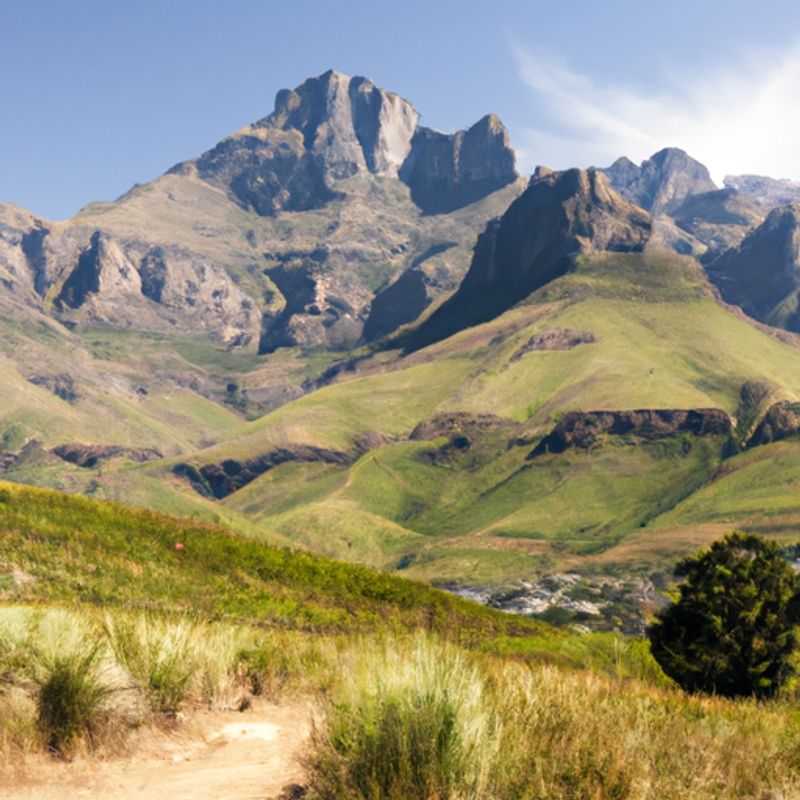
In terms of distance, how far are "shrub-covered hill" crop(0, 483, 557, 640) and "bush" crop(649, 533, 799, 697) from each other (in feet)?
20.4

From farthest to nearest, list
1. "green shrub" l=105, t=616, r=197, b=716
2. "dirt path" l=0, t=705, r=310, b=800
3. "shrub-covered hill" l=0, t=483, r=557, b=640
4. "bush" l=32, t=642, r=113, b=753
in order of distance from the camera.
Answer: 1. "shrub-covered hill" l=0, t=483, r=557, b=640
2. "green shrub" l=105, t=616, r=197, b=716
3. "bush" l=32, t=642, r=113, b=753
4. "dirt path" l=0, t=705, r=310, b=800

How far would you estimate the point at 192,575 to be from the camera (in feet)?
105

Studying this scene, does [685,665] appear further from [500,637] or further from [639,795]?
[639,795]

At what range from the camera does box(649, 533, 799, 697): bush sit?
78.3 ft

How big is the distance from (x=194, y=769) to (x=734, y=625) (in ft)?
58.7

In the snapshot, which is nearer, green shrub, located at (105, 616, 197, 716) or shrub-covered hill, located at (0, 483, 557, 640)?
green shrub, located at (105, 616, 197, 716)

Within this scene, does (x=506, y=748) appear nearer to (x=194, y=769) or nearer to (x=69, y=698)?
(x=194, y=769)

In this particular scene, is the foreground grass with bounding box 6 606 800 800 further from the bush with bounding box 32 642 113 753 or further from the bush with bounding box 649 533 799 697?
the bush with bounding box 649 533 799 697

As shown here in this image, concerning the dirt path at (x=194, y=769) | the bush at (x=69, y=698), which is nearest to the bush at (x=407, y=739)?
the dirt path at (x=194, y=769)

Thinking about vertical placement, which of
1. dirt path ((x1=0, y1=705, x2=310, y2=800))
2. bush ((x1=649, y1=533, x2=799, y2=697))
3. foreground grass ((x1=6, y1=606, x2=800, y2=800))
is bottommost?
bush ((x1=649, y1=533, x2=799, y2=697))

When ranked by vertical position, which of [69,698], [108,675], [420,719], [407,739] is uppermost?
[108,675]

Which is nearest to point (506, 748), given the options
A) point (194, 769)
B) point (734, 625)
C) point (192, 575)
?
point (194, 769)

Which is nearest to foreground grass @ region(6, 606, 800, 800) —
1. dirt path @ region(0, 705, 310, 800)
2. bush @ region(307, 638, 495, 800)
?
bush @ region(307, 638, 495, 800)

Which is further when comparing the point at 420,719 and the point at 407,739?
the point at 420,719
